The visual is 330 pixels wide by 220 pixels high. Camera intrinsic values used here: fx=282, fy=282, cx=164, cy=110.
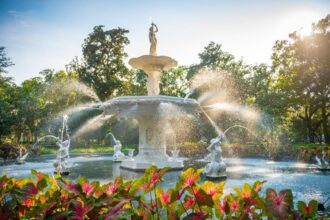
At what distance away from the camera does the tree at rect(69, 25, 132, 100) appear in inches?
1742

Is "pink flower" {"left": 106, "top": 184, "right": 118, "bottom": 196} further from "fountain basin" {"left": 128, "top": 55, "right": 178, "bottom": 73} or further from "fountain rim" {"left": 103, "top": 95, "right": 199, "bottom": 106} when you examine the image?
"fountain basin" {"left": 128, "top": 55, "right": 178, "bottom": 73}

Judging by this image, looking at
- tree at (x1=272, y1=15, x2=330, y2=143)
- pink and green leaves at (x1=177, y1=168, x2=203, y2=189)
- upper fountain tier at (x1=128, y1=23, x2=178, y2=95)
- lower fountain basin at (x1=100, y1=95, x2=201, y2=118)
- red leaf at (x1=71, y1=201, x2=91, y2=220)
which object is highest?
tree at (x1=272, y1=15, x2=330, y2=143)

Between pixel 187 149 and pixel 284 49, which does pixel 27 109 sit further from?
pixel 284 49

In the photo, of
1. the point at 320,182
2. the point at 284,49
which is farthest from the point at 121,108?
the point at 284,49

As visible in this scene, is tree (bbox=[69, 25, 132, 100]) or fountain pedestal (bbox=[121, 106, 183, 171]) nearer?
fountain pedestal (bbox=[121, 106, 183, 171])

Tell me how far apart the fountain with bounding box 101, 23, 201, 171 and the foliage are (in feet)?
28.4

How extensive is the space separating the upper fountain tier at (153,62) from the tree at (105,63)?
3078 cm

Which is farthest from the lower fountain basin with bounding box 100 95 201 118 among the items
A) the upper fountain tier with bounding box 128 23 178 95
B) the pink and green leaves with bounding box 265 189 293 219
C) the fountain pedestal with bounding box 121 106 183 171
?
the pink and green leaves with bounding box 265 189 293 219

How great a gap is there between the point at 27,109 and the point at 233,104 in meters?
28.9

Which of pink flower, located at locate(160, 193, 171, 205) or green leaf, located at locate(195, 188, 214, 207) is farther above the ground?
green leaf, located at locate(195, 188, 214, 207)

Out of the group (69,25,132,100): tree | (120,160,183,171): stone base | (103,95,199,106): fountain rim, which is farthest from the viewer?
(69,25,132,100): tree

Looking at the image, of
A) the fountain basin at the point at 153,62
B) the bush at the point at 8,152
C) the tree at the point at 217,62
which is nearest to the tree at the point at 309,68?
the tree at the point at 217,62

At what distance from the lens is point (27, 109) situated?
4028 centimetres

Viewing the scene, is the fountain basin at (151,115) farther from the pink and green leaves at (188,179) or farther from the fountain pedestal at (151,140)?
the pink and green leaves at (188,179)
